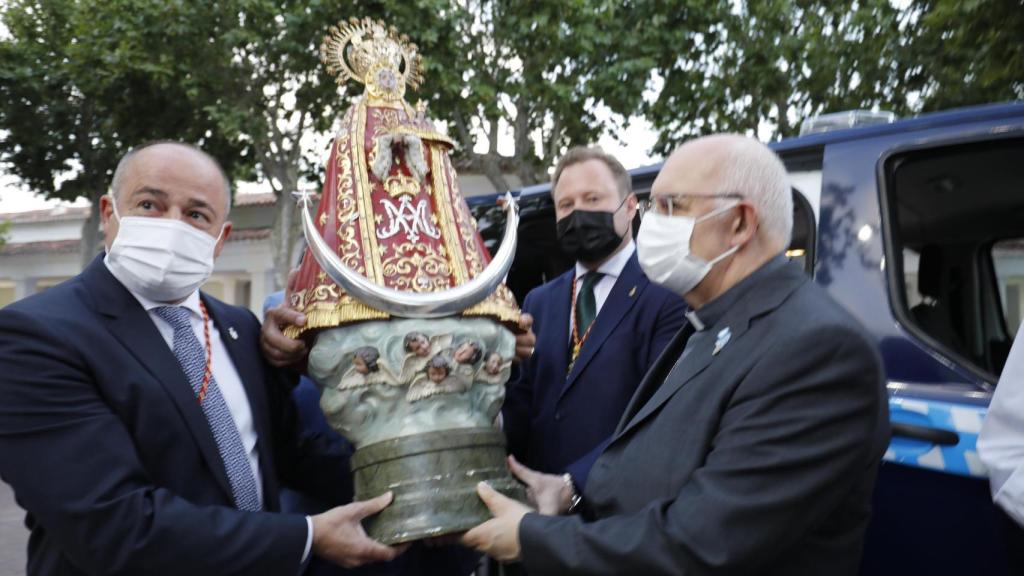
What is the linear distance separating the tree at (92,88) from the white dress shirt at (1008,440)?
12245 millimetres

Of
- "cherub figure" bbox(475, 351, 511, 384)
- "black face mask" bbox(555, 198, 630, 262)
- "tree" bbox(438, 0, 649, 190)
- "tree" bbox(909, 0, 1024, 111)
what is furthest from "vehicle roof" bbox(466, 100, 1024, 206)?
"tree" bbox(438, 0, 649, 190)

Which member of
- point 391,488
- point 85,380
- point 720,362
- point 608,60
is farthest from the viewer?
point 608,60

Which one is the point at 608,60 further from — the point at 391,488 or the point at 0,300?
the point at 0,300

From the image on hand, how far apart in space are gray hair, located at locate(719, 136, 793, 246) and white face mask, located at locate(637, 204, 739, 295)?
60mm

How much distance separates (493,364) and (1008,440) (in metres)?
1.16

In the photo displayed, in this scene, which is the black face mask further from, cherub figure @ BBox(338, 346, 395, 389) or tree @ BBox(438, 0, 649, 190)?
tree @ BBox(438, 0, 649, 190)

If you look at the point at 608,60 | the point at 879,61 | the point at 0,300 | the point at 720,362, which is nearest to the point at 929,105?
the point at 879,61

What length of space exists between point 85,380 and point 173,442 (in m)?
0.23

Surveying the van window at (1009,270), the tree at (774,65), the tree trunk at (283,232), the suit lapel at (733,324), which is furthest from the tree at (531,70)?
the suit lapel at (733,324)

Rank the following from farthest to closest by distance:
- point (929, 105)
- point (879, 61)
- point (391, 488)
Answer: point (879, 61) < point (929, 105) < point (391, 488)

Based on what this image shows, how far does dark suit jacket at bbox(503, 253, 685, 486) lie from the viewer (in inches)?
109

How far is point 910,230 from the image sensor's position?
314 cm

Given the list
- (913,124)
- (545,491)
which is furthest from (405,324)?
(913,124)

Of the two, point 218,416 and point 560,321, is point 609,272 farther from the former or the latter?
point 218,416
